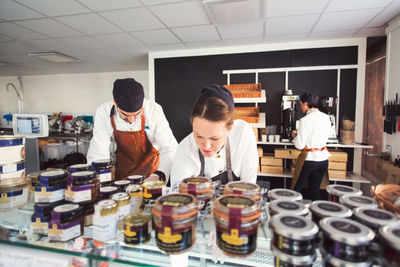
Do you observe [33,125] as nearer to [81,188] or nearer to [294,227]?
[81,188]

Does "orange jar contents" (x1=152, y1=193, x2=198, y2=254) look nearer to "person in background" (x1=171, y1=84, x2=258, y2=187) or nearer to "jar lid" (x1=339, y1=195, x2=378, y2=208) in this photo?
"person in background" (x1=171, y1=84, x2=258, y2=187)

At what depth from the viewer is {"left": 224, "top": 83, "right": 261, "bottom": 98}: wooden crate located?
3.83 m

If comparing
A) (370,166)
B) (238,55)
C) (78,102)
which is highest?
(238,55)

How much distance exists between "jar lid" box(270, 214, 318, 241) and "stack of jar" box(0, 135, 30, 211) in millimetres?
1138

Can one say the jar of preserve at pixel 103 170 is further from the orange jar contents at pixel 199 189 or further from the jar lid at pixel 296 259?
the jar lid at pixel 296 259

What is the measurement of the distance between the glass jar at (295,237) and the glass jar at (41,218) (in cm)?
80

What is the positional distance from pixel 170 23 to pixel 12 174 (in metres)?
2.71

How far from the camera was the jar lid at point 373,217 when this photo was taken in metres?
0.61

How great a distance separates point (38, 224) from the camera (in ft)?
2.68

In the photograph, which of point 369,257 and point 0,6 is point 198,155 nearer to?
point 369,257

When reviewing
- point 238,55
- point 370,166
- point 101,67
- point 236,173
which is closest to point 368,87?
point 370,166

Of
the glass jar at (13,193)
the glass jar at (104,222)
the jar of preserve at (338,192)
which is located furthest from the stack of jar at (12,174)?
the jar of preserve at (338,192)

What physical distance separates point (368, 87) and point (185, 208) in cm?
633

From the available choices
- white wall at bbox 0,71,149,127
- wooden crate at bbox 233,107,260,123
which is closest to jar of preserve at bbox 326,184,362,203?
wooden crate at bbox 233,107,260,123
